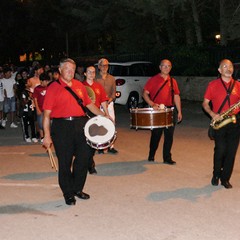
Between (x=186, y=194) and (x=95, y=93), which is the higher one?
(x=95, y=93)

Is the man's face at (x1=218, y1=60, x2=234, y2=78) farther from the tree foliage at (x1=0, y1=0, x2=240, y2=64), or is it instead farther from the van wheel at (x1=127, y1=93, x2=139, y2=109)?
the tree foliage at (x1=0, y1=0, x2=240, y2=64)

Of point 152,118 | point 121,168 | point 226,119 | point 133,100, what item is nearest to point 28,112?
point 121,168

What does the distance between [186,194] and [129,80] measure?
37.3 ft

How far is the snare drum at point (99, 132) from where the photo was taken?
21.1 feet

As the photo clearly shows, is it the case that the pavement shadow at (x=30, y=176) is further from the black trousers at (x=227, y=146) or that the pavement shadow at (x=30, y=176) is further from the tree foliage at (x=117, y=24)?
the tree foliage at (x=117, y=24)

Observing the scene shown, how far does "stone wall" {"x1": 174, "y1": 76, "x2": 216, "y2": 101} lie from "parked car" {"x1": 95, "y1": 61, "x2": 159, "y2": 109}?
9.54 ft

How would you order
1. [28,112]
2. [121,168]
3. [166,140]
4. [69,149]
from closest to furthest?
[69,149], [121,168], [166,140], [28,112]

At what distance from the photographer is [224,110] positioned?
Result: 6.95m

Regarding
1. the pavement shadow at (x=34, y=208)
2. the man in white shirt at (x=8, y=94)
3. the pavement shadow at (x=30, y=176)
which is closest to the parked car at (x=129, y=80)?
the man in white shirt at (x=8, y=94)

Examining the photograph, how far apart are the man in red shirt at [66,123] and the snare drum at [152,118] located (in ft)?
6.73

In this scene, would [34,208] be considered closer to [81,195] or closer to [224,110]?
[81,195]

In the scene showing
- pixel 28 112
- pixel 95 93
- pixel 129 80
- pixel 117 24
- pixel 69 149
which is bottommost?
pixel 28 112

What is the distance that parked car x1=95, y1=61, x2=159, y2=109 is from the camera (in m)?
17.7

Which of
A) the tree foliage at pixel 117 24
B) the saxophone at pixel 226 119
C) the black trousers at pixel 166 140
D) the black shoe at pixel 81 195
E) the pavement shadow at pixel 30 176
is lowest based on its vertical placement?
the pavement shadow at pixel 30 176
